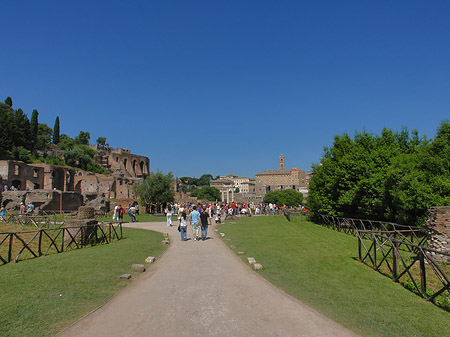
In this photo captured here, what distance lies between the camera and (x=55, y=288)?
676cm

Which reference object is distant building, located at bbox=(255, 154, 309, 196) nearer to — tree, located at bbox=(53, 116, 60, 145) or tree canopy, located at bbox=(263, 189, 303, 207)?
tree canopy, located at bbox=(263, 189, 303, 207)

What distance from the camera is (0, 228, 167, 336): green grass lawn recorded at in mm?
5008

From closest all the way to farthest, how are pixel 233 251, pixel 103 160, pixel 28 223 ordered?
pixel 233 251 < pixel 28 223 < pixel 103 160

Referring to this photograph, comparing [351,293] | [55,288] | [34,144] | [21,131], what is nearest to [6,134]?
[21,131]

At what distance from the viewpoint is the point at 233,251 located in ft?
40.3

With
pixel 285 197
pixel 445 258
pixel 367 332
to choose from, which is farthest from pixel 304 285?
pixel 285 197

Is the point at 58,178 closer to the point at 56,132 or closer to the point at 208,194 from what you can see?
the point at 56,132

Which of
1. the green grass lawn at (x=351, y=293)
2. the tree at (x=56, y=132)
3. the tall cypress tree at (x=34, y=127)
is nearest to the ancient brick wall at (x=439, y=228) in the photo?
the green grass lawn at (x=351, y=293)

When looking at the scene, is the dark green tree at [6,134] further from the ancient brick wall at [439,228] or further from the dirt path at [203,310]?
the ancient brick wall at [439,228]

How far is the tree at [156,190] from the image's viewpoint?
37.5 metres

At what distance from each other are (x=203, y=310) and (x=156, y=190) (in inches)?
1289

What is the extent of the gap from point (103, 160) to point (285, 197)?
2180 inches

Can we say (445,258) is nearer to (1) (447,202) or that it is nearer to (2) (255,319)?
(1) (447,202)

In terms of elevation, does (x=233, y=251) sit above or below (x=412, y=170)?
below
